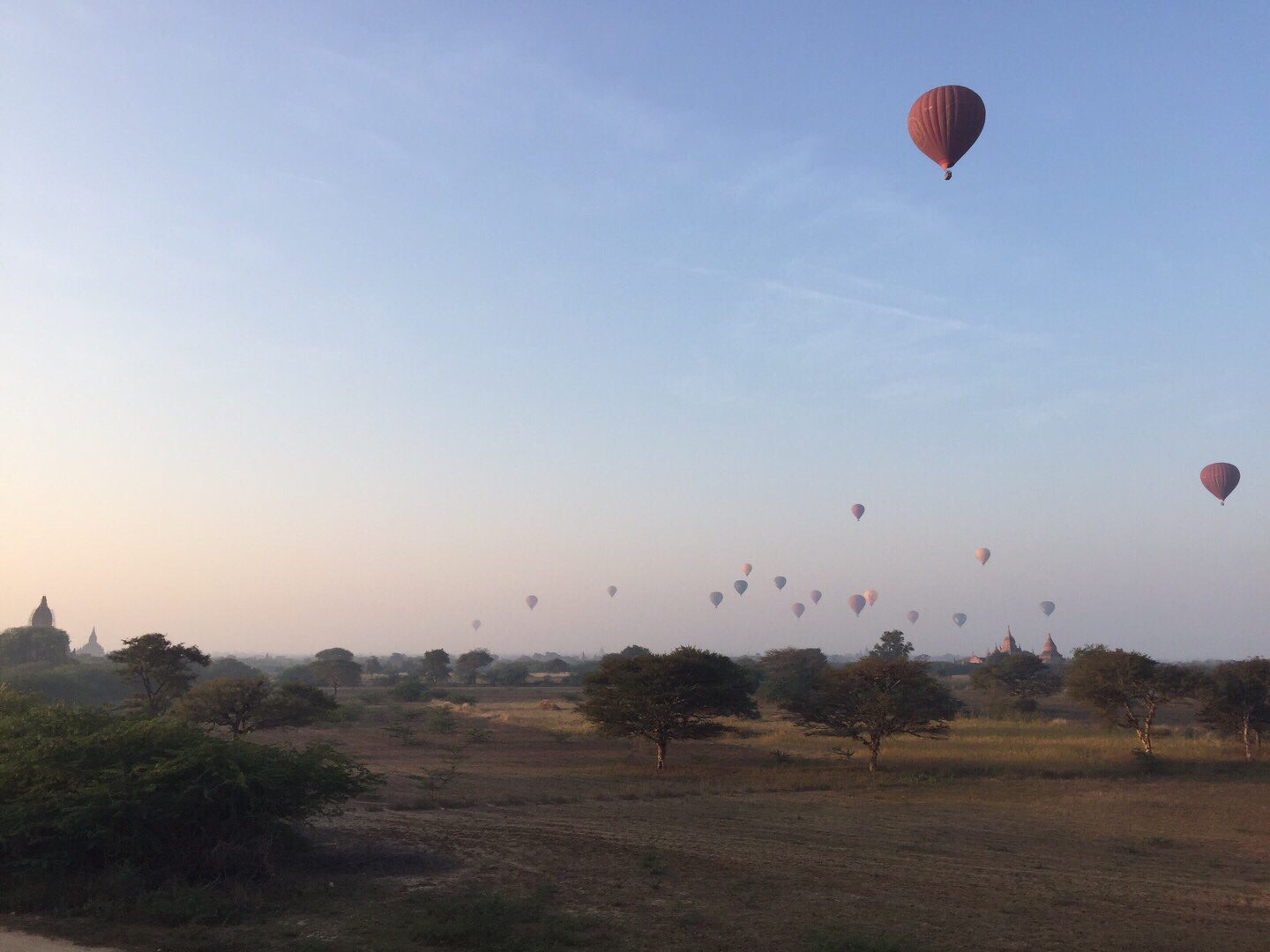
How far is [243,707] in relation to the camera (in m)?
37.9

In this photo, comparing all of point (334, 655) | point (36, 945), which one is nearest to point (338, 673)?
point (334, 655)

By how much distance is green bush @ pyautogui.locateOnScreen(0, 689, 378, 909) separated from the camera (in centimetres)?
1421

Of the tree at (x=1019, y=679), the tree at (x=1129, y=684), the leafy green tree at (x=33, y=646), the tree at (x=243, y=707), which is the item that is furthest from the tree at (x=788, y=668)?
the leafy green tree at (x=33, y=646)

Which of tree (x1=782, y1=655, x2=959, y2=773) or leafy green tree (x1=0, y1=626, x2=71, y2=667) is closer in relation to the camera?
tree (x1=782, y1=655, x2=959, y2=773)

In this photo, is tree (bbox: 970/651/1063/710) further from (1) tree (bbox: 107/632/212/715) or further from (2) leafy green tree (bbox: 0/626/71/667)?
(2) leafy green tree (bbox: 0/626/71/667)

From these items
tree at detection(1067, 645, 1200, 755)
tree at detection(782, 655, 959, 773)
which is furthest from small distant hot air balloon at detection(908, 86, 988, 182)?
Answer: tree at detection(1067, 645, 1200, 755)

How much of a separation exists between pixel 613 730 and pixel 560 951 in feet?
91.8

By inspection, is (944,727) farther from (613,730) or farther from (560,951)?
(560,951)

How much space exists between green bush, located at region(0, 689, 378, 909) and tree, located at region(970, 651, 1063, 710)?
2926 inches

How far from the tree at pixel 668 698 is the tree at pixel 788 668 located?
3888cm

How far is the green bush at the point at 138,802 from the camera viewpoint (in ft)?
46.6

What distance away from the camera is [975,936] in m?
12.9

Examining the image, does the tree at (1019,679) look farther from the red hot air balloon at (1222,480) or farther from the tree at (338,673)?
the tree at (338,673)

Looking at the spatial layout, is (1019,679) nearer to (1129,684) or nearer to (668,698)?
(1129,684)
